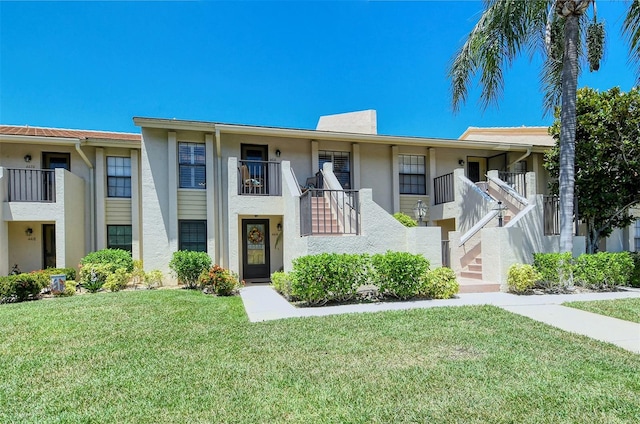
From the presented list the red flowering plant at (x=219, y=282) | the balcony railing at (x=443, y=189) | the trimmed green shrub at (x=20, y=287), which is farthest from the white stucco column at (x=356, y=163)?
the trimmed green shrub at (x=20, y=287)

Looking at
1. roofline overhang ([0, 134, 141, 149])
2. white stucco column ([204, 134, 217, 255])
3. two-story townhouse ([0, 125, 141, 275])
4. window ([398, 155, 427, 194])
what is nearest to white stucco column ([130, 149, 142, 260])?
two-story townhouse ([0, 125, 141, 275])

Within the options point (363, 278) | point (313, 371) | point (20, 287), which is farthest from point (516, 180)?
point (20, 287)

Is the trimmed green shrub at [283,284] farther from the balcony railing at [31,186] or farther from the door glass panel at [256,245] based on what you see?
the balcony railing at [31,186]

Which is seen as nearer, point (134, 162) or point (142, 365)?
point (142, 365)

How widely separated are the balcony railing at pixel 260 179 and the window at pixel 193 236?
2.03 meters

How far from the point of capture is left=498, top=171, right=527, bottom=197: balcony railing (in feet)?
43.8

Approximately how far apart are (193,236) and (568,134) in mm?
11861

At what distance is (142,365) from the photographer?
4.37 m

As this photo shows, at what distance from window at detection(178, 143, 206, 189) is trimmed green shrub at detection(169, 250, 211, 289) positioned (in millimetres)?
2606

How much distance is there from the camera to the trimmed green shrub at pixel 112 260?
434 inches

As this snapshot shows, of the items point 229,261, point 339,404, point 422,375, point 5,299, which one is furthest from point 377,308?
point 5,299

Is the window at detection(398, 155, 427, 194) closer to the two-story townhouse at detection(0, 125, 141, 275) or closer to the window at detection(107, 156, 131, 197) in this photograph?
the two-story townhouse at detection(0, 125, 141, 275)

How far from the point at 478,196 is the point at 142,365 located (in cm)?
1088

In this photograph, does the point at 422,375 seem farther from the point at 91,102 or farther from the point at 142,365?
the point at 91,102
